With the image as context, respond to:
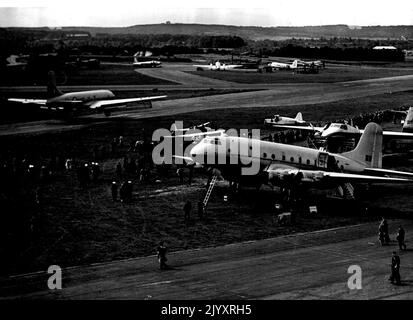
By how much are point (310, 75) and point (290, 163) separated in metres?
123

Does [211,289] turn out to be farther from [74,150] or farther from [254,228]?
[74,150]

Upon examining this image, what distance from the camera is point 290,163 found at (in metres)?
47.9

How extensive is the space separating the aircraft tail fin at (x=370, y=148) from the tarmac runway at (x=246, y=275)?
43.8 ft

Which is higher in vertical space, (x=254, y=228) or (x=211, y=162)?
(x=211, y=162)

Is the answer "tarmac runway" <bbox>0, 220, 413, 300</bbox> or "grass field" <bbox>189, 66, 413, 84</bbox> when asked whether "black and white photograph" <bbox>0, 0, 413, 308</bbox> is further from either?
"grass field" <bbox>189, 66, 413, 84</bbox>

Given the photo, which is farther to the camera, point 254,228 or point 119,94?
point 119,94

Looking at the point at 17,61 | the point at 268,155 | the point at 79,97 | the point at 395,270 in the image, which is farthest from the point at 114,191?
the point at 17,61

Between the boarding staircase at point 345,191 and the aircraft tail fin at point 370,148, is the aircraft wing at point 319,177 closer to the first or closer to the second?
the boarding staircase at point 345,191

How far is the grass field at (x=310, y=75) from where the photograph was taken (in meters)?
152

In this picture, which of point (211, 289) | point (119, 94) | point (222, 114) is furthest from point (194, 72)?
point (211, 289)

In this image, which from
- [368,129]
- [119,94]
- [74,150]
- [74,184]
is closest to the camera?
[368,129]

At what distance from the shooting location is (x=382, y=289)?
2934 cm

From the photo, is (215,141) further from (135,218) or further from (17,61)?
(17,61)
